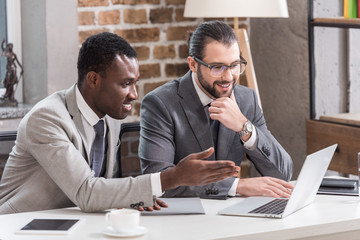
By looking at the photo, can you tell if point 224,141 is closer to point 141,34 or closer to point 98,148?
point 98,148

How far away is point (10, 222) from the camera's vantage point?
6.66 feet

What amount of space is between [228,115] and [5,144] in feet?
2.67

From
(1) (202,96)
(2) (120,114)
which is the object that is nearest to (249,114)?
(1) (202,96)

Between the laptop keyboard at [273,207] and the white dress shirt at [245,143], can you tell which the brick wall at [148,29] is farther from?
the laptop keyboard at [273,207]

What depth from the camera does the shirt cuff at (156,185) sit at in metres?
2.17

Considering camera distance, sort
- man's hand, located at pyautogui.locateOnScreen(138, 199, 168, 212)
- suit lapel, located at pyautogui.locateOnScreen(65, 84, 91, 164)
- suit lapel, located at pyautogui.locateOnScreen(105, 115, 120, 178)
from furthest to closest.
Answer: suit lapel, located at pyautogui.locateOnScreen(105, 115, 120, 178), suit lapel, located at pyautogui.locateOnScreen(65, 84, 91, 164), man's hand, located at pyautogui.locateOnScreen(138, 199, 168, 212)

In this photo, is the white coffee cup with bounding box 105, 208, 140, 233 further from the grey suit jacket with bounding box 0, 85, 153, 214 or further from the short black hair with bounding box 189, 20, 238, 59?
the short black hair with bounding box 189, 20, 238, 59

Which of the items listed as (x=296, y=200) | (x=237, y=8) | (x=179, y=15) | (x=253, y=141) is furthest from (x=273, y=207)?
(x=179, y=15)

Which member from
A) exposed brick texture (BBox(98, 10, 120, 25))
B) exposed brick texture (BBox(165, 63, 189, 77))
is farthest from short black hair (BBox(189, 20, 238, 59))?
exposed brick texture (BBox(165, 63, 189, 77))

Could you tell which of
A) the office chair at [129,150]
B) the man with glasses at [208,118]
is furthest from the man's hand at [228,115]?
the office chair at [129,150]

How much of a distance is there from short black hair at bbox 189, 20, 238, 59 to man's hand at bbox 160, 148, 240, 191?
71 cm

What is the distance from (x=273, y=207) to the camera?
220 centimetres

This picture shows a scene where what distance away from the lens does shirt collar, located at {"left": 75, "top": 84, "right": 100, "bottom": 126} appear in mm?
2393

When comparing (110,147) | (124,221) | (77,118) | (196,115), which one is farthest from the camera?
(196,115)
